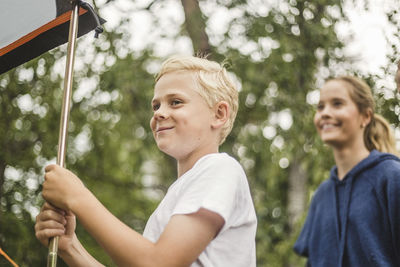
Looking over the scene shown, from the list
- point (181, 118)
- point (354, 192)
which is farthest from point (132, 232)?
point (354, 192)

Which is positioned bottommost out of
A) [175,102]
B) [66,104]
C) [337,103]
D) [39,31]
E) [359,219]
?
[359,219]

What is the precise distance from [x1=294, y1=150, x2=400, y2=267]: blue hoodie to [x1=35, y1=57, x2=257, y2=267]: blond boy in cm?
117

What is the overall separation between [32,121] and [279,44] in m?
2.87

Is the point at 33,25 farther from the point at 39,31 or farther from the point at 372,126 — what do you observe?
the point at 372,126

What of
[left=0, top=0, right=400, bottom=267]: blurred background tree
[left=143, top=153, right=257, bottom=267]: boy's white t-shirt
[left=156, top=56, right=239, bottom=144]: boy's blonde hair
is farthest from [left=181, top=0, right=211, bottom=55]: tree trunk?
[left=143, top=153, right=257, bottom=267]: boy's white t-shirt

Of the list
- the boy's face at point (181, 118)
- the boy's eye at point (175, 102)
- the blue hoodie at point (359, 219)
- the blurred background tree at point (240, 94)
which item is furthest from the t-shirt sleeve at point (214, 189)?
the blurred background tree at point (240, 94)

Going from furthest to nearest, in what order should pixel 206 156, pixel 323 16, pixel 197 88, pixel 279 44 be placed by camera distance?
pixel 279 44 → pixel 323 16 → pixel 197 88 → pixel 206 156

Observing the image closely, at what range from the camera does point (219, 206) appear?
62.3 inches

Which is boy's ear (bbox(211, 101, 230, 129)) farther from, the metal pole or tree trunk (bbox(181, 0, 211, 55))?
tree trunk (bbox(181, 0, 211, 55))

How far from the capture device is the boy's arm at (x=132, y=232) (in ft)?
4.92

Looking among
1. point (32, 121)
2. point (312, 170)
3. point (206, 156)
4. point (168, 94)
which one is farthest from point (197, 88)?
point (32, 121)

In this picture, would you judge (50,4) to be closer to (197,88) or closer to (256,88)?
(197,88)

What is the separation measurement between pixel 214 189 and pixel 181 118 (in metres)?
0.35

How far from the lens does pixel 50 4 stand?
197 centimetres
